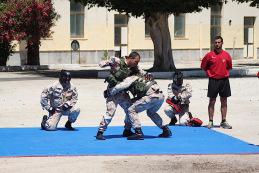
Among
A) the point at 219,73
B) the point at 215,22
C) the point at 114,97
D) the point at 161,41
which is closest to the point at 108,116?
the point at 114,97

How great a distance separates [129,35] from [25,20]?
510 inches

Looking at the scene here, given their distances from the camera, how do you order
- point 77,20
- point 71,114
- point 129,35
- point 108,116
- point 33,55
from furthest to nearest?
point 129,35 < point 77,20 < point 33,55 < point 71,114 < point 108,116

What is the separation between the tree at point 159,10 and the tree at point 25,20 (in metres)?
6.84

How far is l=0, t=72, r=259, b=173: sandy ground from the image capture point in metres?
9.61

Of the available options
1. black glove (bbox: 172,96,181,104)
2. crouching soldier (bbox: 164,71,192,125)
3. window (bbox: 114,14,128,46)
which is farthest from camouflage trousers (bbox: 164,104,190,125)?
window (bbox: 114,14,128,46)

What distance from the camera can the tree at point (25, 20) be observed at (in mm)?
38000

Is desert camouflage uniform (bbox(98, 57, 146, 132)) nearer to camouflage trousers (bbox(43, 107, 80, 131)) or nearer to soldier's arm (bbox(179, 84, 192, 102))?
camouflage trousers (bbox(43, 107, 80, 131))

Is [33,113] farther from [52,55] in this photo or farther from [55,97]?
[52,55]

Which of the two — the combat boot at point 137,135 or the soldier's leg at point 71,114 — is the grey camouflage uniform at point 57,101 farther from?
the combat boot at point 137,135

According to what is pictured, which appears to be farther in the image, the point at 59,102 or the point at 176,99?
the point at 176,99

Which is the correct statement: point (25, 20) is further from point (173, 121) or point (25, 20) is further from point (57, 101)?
point (57, 101)

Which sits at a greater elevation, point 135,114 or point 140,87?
point 140,87

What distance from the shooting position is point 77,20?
48719 mm

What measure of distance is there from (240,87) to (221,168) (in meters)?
14.8
